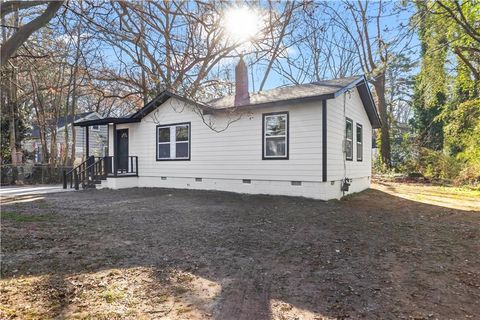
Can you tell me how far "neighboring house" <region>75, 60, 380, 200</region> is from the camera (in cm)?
927

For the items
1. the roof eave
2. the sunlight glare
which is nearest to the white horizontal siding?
the roof eave

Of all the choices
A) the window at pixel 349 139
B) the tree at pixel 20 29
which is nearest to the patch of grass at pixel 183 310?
the tree at pixel 20 29

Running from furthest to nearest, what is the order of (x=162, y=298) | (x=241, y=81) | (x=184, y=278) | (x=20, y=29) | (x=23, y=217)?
1. (x=241, y=81)
2. (x=23, y=217)
3. (x=20, y=29)
4. (x=184, y=278)
5. (x=162, y=298)

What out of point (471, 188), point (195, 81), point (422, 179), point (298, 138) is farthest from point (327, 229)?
point (422, 179)

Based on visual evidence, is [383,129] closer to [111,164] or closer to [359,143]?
Answer: [359,143]

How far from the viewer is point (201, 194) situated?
1047 centimetres

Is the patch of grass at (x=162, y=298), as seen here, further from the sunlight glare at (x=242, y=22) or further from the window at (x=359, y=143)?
the window at (x=359, y=143)

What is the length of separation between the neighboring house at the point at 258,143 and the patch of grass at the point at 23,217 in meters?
3.80

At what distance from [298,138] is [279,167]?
1.06m

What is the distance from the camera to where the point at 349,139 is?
11234 millimetres

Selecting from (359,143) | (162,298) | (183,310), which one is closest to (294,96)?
(359,143)

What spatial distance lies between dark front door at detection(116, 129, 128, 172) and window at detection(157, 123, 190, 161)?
212 centimetres

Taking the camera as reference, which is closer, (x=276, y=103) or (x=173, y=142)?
(x=276, y=103)

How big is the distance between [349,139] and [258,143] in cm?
339
